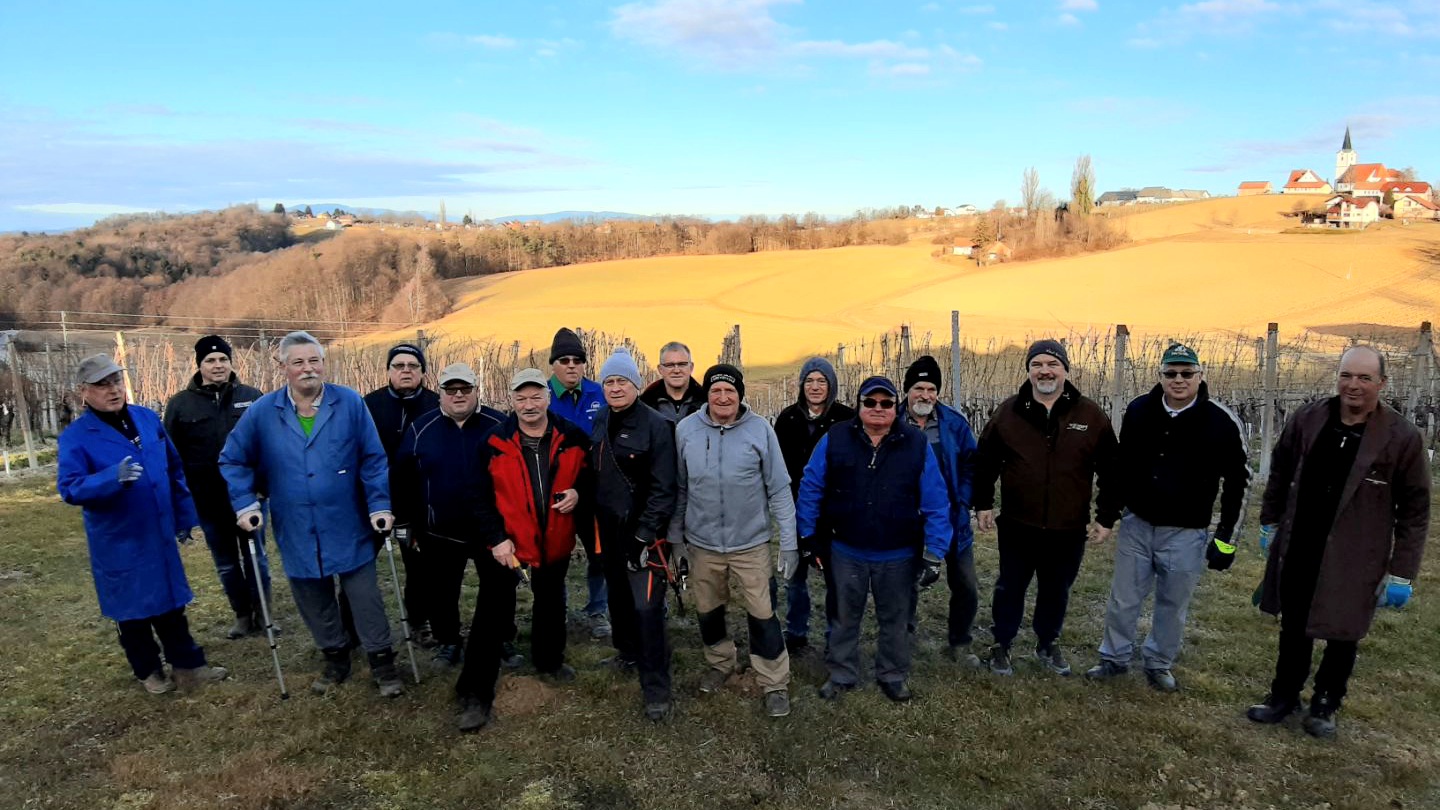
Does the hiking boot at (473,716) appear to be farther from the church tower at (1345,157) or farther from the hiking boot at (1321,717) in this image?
the church tower at (1345,157)

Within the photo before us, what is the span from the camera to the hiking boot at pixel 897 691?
4461 mm

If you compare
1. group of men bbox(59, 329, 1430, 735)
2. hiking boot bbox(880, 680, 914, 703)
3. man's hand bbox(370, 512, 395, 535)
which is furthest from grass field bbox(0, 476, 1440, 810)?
man's hand bbox(370, 512, 395, 535)

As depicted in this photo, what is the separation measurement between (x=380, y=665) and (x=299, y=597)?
1.98ft

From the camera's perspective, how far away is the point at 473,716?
4219mm

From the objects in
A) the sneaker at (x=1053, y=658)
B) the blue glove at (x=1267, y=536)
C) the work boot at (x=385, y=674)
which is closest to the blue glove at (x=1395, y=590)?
the blue glove at (x=1267, y=536)

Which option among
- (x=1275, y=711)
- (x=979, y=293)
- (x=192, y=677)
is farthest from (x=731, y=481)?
(x=979, y=293)

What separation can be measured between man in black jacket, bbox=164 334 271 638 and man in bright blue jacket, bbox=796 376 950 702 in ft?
11.9

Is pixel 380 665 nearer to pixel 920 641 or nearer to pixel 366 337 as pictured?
pixel 920 641

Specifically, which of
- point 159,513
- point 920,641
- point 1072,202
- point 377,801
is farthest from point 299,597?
point 1072,202

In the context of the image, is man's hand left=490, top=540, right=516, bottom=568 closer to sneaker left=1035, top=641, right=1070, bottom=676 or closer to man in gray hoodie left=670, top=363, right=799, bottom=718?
man in gray hoodie left=670, top=363, right=799, bottom=718

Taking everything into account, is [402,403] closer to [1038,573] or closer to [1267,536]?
[1038,573]

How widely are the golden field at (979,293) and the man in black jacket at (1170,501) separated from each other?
21416 mm

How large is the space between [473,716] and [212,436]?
2699mm

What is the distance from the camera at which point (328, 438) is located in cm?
432
